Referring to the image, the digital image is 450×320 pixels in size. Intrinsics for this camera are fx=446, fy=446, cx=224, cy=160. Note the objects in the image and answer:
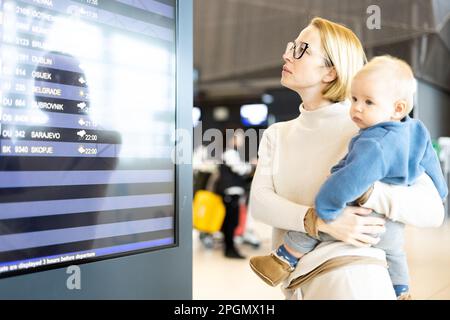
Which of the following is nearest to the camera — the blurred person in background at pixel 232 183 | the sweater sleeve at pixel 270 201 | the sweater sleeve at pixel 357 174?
the sweater sleeve at pixel 357 174

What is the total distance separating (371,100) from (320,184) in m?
0.20

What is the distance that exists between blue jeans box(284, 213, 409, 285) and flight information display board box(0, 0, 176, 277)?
46 centimetres

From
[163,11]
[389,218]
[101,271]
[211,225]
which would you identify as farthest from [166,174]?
[211,225]

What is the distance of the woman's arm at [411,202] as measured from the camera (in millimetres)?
815

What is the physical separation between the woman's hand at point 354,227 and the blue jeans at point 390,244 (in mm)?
35

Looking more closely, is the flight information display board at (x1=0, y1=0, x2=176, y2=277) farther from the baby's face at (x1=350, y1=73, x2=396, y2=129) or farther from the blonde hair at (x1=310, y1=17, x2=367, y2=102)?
the baby's face at (x1=350, y1=73, x2=396, y2=129)

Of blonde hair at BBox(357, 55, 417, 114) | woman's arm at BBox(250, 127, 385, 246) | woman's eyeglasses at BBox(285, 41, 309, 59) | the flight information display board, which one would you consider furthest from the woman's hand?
the flight information display board

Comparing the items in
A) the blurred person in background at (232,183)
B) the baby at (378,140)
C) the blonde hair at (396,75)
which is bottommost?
the blurred person in background at (232,183)

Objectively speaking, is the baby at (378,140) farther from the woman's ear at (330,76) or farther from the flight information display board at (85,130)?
the flight information display board at (85,130)

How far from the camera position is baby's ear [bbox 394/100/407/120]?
0.78 metres

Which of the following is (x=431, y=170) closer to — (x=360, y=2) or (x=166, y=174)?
(x=360, y=2)

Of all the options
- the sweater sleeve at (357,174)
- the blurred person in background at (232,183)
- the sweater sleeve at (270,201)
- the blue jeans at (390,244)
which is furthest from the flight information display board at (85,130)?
the sweater sleeve at (357,174)
